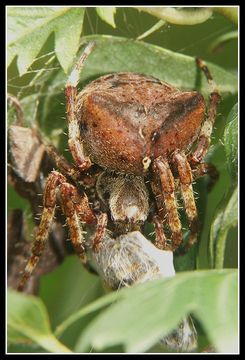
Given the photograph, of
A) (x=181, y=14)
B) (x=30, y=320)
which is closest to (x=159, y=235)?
(x=181, y=14)

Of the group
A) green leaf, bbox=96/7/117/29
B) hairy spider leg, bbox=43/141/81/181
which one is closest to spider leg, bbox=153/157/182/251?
hairy spider leg, bbox=43/141/81/181

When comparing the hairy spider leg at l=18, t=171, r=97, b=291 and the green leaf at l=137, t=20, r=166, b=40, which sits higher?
the green leaf at l=137, t=20, r=166, b=40

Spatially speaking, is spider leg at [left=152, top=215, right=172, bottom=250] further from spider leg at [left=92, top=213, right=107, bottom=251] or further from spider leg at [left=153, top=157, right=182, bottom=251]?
spider leg at [left=92, top=213, right=107, bottom=251]

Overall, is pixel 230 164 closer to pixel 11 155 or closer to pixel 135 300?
pixel 135 300

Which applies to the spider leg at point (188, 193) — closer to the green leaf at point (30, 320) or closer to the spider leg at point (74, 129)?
the spider leg at point (74, 129)

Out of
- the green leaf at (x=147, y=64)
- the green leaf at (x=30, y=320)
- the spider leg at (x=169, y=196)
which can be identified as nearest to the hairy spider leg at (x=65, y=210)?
the spider leg at (x=169, y=196)

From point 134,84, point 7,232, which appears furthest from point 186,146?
point 7,232
